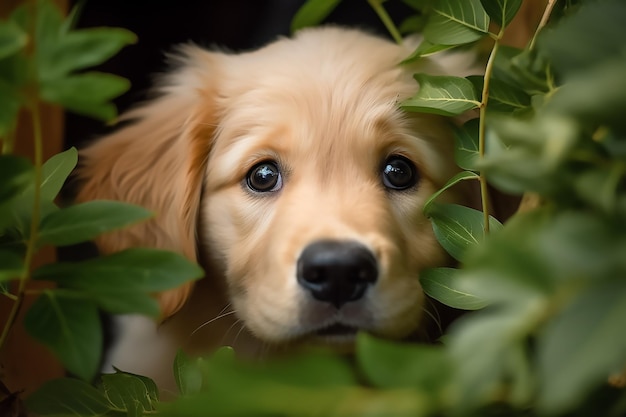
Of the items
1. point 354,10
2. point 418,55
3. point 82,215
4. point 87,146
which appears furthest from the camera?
point 354,10

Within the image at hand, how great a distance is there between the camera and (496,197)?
4.69 ft

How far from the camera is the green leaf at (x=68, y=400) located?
86 cm

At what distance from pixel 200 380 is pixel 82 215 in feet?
0.88

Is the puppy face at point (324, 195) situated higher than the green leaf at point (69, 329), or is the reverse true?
the green leaf at point (69, 329)

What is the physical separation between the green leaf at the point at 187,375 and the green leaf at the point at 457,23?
0.59 meters

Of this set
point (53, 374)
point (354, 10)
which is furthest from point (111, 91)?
point (354, 10)

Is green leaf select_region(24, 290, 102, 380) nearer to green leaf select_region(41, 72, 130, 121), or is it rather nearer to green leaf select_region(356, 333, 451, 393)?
green leaf select_region(41, 72, 130, 121)

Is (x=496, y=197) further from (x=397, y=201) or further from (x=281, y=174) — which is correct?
(x=281, y=174)

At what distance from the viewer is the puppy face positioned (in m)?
1.08

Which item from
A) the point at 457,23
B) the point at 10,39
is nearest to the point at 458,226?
the point at 457,23

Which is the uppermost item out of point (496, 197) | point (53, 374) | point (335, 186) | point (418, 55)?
point (418, 55)

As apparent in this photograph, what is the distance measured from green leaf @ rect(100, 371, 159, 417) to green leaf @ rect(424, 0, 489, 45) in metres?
0.65

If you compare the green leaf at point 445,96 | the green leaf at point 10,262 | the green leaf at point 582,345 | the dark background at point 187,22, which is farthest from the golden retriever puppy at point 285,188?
the dark background at point 187,22

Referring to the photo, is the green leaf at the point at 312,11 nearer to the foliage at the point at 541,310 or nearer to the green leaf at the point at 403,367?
the foliage at the point at 541,310
